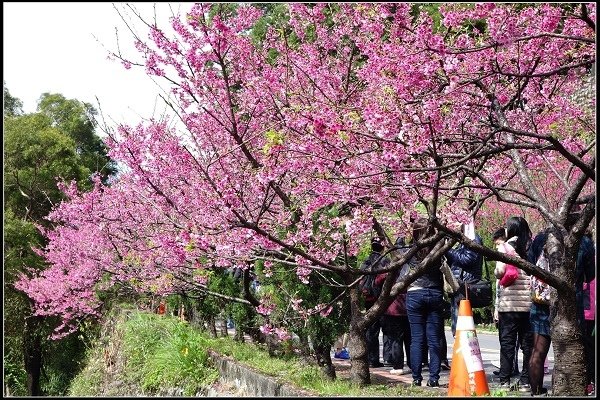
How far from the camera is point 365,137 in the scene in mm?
5719

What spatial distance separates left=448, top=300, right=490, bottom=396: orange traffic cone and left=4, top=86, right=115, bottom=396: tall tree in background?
17.6m

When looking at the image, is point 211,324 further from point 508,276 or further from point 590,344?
point 590,344

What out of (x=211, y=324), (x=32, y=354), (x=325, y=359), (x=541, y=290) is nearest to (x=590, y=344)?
(x=541, y=290)

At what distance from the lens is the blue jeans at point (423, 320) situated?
7286 mm

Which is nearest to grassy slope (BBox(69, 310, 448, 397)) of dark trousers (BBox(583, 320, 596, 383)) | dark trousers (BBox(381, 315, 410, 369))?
dark trousers (BBox(381, 315, 410, 369))

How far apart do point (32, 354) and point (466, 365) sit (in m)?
21.5

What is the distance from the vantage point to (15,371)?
81.9ft

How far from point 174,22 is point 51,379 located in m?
19.5

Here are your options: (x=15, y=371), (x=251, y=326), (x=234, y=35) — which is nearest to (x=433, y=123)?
(x=234, y=35)

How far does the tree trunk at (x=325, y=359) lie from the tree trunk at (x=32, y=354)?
17.7 meters

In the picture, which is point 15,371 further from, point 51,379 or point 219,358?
point 219,358

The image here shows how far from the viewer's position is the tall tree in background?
2206 centimetres

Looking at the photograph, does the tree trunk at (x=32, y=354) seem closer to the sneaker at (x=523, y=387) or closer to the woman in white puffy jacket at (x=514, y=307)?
the woman in white puffy jacket at (x=514, y=307)

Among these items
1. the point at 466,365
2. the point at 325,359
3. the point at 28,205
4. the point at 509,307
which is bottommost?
the point at 325,359
